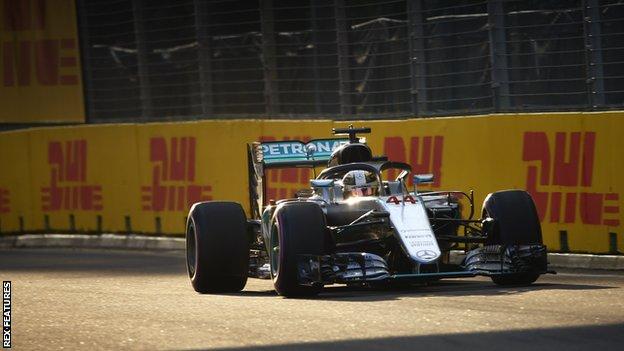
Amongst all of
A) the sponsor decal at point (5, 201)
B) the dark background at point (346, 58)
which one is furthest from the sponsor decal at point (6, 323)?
the sponsor decal at point (5, 201)

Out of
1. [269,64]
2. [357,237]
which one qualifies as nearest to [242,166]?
[269,64]

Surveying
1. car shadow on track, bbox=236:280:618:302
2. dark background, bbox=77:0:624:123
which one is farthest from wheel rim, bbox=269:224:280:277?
dark background, bbox=77:0:624:123

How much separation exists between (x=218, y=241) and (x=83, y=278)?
3.11 m

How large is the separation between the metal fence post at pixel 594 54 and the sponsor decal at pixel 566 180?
50 cm

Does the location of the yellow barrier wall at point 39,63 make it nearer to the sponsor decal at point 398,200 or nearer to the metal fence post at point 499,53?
the metal fence post at point 499,53

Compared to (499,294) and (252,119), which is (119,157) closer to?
(252,119)

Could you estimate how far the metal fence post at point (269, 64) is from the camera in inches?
827

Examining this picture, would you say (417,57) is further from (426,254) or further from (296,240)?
(296,240)

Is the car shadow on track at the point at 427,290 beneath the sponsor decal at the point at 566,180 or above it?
beneath

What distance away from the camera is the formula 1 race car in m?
12.6

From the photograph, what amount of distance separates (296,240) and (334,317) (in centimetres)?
190

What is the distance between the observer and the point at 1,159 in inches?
949

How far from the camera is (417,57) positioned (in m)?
18.3

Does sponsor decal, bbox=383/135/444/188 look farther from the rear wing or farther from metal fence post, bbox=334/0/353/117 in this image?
the rear wing
